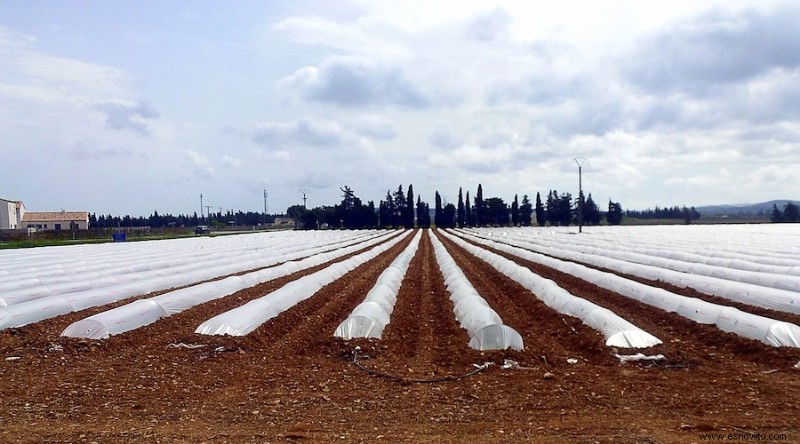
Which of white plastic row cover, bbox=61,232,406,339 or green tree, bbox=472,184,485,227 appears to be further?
green tree, bbox=472,184,485,227

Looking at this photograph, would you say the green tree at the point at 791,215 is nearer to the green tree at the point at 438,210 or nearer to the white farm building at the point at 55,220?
the green tree at the point at 438,210

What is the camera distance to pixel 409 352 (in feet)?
31.6

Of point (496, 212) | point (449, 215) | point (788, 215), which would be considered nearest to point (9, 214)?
point (449, 215)

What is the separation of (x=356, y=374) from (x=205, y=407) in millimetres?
2126

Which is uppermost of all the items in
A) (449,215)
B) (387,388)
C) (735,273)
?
(449,215)

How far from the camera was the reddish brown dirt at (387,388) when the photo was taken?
20.1 ft

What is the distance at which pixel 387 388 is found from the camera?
7.67 metres

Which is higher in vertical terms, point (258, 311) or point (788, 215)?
point (788, 215)

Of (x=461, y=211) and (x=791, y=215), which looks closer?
(x=791, y=215)

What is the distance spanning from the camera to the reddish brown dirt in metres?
6.12

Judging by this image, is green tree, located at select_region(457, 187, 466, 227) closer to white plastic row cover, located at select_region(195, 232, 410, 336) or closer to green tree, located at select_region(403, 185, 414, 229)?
green tree, located at select_region(403, 185, 414, 229)

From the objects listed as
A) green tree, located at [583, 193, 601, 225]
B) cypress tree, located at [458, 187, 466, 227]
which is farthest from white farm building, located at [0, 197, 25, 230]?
green tree, located at [583, 193, 601, 225]

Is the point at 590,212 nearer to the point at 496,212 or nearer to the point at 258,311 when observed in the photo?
the point at 496,212

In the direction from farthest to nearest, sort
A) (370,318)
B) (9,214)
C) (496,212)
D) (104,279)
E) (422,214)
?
1. (422,214)
2. (496,212)
3. (9,214)
4. (104,279)
5. (370,318)
